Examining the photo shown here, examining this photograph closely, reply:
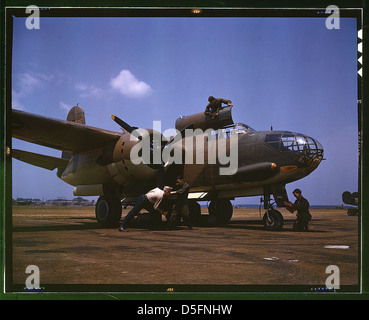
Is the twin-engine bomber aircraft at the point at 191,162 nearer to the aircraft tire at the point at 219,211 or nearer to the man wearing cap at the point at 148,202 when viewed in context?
the aircraft tire at the point at 219,211

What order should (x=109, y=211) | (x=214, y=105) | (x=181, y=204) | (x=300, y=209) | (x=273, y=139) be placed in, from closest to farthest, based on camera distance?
(x=300, y=209) < (x=273, y=139) < (x=214, y=105) < (x=181, y=204) < (x=109, y=211)

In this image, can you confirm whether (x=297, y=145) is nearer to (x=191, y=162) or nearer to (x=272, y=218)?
(x=272, y=218)

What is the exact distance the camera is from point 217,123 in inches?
421

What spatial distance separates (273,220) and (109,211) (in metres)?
5.62

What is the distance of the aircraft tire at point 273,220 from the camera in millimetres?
9391

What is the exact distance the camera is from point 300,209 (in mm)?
9094

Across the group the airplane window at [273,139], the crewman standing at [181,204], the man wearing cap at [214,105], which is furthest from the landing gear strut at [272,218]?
the man wearing cap at [214,105]

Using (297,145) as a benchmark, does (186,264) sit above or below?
below

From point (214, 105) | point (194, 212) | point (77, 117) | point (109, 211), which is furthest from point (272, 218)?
point (77, 117)

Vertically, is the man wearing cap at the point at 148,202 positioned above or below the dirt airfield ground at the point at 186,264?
above

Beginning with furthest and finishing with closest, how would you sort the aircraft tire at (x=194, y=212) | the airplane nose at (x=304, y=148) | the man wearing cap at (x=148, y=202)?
the aircraft tire at (x=194, y=212)
the man wearing cap at (x=148, y=202)
the airplane nose at (x=304, y=148)

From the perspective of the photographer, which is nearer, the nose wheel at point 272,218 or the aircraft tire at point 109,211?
the nose wheel at point 272,218

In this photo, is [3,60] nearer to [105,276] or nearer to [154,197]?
[105,276]

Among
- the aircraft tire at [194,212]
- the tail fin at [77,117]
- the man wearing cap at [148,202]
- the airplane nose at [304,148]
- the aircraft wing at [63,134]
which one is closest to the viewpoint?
the airplane nose at [304,148]
